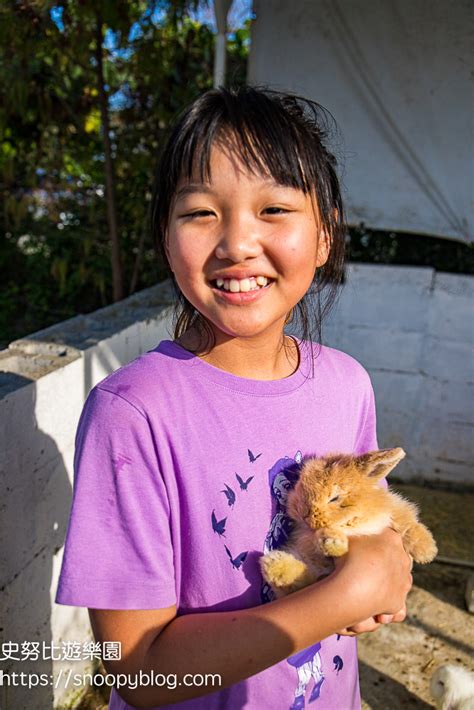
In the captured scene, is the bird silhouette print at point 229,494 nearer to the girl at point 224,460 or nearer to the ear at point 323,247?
the girl at point 224,460

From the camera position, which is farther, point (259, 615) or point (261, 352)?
point (261, 352)

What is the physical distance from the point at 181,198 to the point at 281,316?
301 mm

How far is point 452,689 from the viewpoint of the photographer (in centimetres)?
252

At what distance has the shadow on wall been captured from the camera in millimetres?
1876

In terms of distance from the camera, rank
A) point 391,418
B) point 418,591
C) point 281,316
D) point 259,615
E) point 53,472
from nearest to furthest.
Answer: point 259,615 → point 281,316 → point 53,472 → point 418,591 → point 391,418

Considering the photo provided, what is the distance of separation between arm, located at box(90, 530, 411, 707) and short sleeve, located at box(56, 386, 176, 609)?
43mm

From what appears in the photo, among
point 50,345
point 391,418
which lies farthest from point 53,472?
point 391,418

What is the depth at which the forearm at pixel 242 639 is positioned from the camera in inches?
40.4

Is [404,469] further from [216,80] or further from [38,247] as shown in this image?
[38,247]

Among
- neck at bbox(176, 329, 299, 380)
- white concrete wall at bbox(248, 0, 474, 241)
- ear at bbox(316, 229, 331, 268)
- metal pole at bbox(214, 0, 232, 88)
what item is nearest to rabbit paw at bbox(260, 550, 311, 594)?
neck at bbox(176, 329, 299, 380)

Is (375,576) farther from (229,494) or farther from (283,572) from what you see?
(229,494)

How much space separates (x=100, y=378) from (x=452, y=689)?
73.4 inches

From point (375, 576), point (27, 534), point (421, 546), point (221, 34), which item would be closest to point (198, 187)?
point (375, 576)

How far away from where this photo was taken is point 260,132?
1.17m
